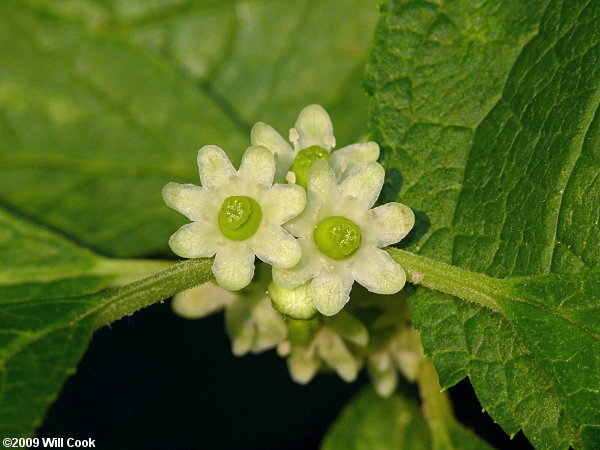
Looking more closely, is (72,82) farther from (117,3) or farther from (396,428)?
(396,428)

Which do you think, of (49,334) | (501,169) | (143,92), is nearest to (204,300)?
(49,334)

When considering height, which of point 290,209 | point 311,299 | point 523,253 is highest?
point 290,209

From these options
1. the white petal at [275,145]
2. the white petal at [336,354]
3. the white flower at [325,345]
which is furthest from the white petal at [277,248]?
the white petal at [336,354]

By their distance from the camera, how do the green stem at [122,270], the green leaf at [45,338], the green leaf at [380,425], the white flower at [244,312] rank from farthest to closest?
the green leaf at [380,425], the green stem at [122,270], the white flower at [244,312], the green leaf at [45,338]

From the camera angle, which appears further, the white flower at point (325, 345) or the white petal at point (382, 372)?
the white petal at point (382, 372)

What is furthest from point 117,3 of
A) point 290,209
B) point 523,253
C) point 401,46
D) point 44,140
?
point 523,253

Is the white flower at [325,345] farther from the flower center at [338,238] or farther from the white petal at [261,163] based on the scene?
the white petal at [261,163]

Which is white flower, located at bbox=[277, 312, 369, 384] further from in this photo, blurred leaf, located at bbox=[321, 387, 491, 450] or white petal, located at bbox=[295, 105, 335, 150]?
white petal, located at bbox=[295, 105, 335, 150]
